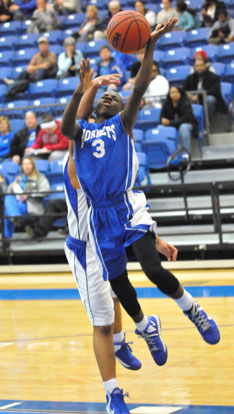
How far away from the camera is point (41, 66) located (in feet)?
47.6

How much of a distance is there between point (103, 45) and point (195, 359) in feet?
31.4

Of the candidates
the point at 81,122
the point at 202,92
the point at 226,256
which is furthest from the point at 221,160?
the point at 81,122

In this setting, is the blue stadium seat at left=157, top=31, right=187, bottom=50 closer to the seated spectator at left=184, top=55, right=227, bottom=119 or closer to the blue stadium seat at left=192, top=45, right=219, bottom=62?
the blue stadium seat at left=192, top=45, right=219, bottom=62

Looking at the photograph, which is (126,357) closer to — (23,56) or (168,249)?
(168,249)

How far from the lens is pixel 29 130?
12906 mm

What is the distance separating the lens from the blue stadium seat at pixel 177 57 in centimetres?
1341

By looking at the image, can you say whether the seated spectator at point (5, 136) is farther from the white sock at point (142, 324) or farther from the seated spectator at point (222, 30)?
the white sock at point (142, 324)

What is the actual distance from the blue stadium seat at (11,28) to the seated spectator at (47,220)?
271 inches

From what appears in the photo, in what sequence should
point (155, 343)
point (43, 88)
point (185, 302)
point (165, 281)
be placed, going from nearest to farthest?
point (165, 281)
point (185, 302)
point (155, 343)
point (43, 88)

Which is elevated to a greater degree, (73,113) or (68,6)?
(73,113)

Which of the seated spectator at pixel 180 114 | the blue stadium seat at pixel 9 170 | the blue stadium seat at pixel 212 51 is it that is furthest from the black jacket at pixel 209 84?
the blue stadium seat at pixel 9 170

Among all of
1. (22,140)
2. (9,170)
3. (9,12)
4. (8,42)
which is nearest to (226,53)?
(22,140)

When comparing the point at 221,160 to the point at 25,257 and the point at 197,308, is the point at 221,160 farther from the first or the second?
the point at 197,308

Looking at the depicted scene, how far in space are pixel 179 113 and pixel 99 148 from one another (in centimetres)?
761
